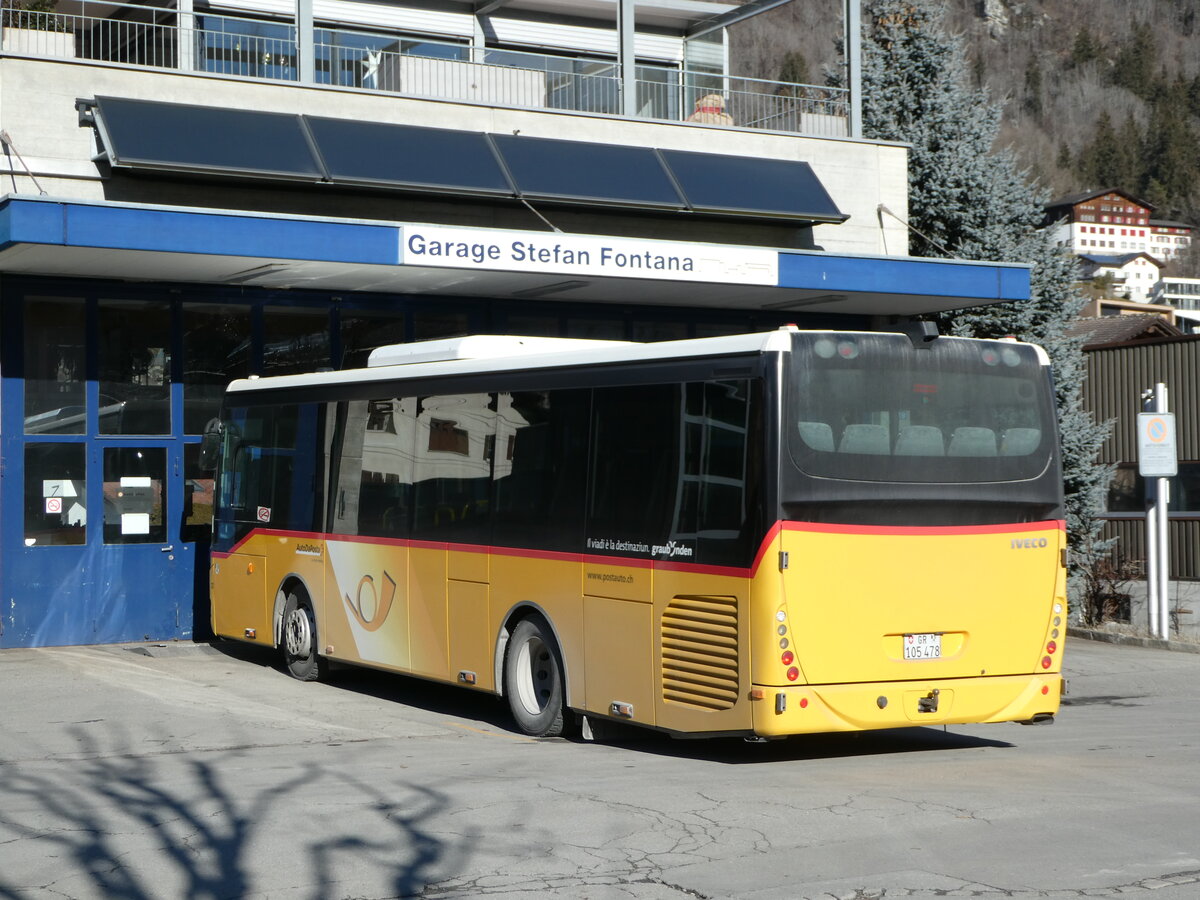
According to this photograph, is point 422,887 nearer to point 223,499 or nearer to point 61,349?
point 223,499

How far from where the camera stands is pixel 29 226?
50.5 ft

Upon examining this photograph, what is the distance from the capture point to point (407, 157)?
19.4 metres

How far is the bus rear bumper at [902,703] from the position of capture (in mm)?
9594

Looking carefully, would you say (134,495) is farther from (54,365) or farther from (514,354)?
(514,354)

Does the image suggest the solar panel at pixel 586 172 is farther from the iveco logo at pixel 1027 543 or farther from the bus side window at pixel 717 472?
the iveco logo at pixel 1027 543

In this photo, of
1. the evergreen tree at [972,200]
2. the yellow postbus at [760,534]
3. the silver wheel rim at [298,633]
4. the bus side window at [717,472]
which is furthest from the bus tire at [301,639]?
the evergreen tree at [972,200]

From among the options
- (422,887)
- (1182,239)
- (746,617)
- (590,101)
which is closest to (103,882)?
(422,887)

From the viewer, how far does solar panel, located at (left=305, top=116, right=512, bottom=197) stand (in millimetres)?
18922

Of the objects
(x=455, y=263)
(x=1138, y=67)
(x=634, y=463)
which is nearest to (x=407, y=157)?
(x=455, y=263)

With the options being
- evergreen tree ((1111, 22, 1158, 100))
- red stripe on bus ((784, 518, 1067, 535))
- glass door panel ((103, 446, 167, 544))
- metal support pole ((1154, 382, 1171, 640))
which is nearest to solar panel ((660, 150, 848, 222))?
metal support pole ((1154, 382, 1171, 640))

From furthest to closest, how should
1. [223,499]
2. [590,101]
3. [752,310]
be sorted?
[590,101] → [752,310] → [223,499]

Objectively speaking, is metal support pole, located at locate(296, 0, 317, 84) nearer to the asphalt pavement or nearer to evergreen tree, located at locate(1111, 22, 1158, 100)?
the asphalt pavement

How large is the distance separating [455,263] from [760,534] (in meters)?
8.87

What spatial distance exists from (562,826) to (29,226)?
10032mm
